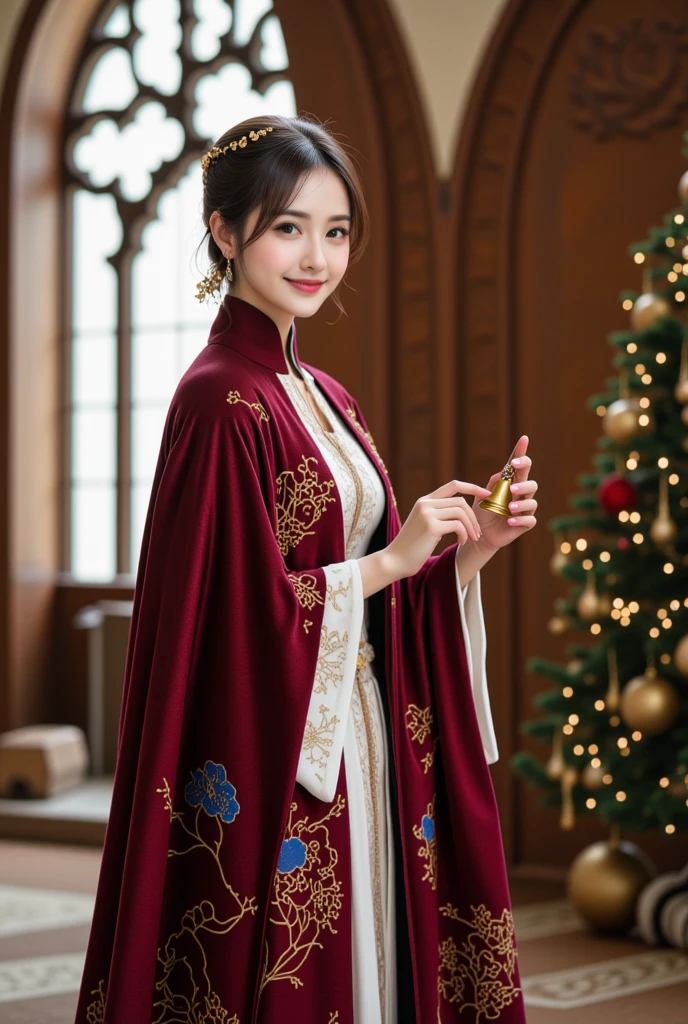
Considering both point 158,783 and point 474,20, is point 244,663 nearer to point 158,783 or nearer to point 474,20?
→ point 158,783

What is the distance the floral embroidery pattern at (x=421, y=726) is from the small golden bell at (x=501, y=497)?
1.19ft

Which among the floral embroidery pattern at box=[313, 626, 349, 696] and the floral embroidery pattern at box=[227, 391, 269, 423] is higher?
the floral embroidery pattern at box=[227, 391, 269, 423]

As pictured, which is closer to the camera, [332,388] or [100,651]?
[332,388]

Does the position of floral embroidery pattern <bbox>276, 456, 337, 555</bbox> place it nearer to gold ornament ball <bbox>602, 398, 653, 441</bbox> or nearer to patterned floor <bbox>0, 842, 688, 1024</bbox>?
patterned floor <bbox>0, 842, 688, 1024</bbox>

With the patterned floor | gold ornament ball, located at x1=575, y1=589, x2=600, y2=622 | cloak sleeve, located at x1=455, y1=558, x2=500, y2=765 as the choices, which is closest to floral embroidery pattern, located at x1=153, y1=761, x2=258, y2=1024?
cloak sleeve, located at x1=455, y1=558, x2=500, y2=765

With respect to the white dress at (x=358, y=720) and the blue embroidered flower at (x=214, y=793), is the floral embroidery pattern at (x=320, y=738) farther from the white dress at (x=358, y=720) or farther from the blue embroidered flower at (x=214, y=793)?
the blue embroidered flower at (x=214, y=793)

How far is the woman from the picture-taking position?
1792 mm

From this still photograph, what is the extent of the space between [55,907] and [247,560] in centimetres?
265

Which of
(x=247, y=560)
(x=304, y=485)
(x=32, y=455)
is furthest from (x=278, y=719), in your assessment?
(x=32, y=455)

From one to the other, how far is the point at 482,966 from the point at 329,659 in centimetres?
59

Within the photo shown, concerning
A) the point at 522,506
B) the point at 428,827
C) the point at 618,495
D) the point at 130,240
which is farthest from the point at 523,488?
the point at 130,240

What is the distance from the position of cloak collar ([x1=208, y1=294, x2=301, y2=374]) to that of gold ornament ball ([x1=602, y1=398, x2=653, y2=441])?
5.48ft

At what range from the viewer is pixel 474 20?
4.39m

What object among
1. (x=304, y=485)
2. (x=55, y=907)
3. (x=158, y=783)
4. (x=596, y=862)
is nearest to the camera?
(x=158, y=783)
